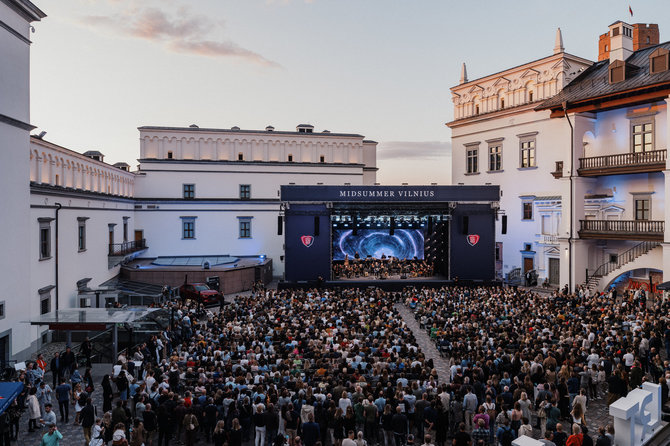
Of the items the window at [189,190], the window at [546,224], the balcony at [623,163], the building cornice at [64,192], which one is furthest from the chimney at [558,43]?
the building cornice at [64,192]

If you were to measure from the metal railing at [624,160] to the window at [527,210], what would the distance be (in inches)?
272

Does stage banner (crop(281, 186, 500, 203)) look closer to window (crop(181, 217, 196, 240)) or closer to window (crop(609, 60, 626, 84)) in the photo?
window (crop(609, 60, 626, 84))

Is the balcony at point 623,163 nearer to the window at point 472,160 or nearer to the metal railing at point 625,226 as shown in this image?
the metal railing at point 625,226

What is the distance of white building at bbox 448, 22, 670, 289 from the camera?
2834 centimetres

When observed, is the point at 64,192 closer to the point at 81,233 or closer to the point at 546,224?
the point at 81,233

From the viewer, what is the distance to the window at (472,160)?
41750 mm

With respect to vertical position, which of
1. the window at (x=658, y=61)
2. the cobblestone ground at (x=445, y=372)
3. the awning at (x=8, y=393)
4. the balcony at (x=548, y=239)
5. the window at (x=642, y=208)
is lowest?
the cobblestone ground at (x=445, y=372)

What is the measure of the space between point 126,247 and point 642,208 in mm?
35842

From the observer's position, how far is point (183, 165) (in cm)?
4222

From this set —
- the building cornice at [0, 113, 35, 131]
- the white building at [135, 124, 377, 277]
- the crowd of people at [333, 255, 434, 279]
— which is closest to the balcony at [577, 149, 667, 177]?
the crowd of people at [333, 255, 434, 279]

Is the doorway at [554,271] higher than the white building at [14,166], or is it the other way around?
the white building at [14,166]

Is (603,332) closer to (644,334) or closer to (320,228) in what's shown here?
(644,334)

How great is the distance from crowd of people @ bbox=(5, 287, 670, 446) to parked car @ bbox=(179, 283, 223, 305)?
27.5 feet

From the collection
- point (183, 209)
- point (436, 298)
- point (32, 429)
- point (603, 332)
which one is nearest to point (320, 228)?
point (436, 298)
